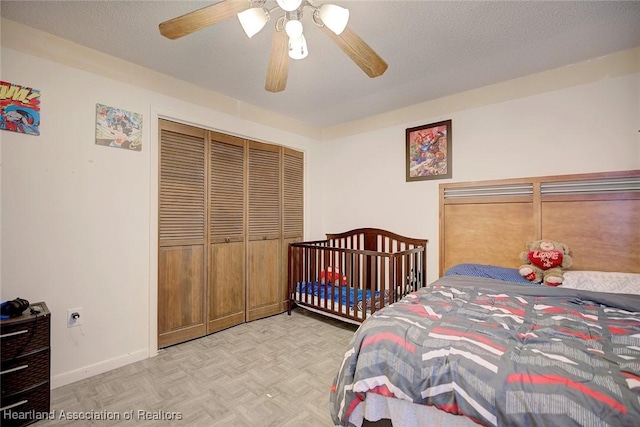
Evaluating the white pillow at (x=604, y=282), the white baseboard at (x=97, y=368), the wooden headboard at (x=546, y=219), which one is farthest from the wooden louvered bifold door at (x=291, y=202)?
the white pillow at (x=604, y=282)

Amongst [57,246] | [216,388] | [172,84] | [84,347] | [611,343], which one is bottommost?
[216,388]

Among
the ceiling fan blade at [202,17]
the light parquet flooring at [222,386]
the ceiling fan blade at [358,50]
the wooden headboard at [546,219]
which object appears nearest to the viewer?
the ceiling fan blade at [202,17]

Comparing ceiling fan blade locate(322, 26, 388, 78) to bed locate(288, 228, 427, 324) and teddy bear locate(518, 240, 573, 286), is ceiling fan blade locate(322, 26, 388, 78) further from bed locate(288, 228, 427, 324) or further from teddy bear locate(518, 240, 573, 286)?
teddy bear locate(518, 240, 573, 286)

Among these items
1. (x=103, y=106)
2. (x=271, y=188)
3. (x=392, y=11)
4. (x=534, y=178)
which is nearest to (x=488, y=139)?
(x=534, y=178)

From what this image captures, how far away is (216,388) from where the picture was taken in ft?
6.30

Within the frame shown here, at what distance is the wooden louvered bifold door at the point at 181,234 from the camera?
251 cm

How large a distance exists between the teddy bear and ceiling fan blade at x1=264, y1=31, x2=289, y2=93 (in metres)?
2.28

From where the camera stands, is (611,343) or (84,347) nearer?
(611,343)

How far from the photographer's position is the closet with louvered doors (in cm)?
255

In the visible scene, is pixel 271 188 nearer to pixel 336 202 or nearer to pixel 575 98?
pixel 336 202

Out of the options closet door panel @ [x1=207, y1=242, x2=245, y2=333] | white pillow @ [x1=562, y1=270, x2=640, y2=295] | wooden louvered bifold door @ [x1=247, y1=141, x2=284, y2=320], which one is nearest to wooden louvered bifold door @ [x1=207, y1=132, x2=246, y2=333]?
closet door panel @ [x1=207, y1=242, x2=245, y2=333]

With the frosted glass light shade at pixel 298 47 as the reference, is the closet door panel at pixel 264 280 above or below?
below

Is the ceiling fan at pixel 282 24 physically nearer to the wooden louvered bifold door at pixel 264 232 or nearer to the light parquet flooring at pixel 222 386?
the wooden louvered bifold door at pixel 264 232

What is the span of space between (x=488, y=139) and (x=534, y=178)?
542 mm
